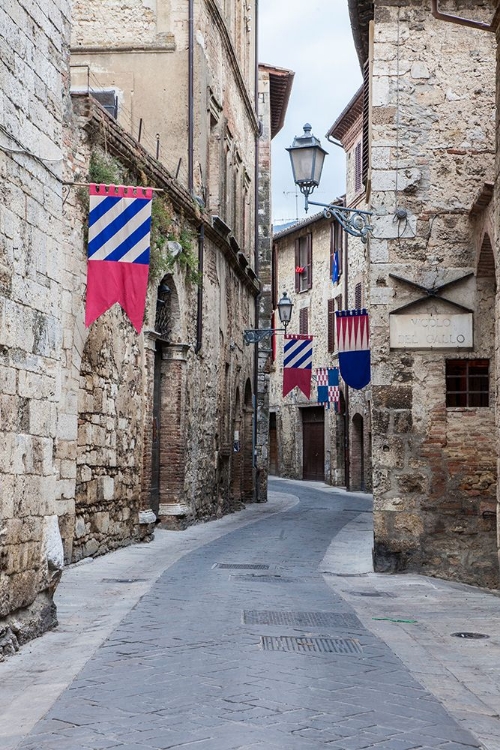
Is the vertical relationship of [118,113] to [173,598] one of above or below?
above

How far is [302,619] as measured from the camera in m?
7.88

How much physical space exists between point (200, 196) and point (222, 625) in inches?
481

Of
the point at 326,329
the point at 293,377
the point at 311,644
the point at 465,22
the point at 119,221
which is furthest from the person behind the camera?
the point at 326,329

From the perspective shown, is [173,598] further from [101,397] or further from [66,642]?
[101,397]

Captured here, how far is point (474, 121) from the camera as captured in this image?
470 inches

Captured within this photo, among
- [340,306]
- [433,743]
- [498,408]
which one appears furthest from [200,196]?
[340,306]

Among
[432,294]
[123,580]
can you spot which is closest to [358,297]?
[432,294]

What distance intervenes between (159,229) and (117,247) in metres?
Answer: 4.56

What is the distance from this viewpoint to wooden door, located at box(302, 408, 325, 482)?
40.8 metres

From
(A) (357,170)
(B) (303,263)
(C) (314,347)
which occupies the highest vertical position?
(A) (357,170)

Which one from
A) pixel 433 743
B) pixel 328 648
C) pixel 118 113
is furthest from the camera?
pixel 118 113

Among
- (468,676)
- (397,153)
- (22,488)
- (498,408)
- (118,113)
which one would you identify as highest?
(118,113)

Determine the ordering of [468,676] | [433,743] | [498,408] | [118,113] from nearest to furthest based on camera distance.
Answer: [433,743]
[468,676]
[498,408]
[118,113]

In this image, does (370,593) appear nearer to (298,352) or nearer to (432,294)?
(432,294)
